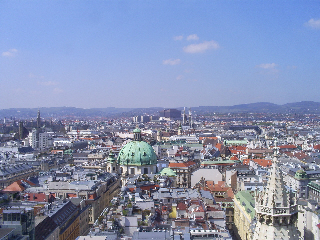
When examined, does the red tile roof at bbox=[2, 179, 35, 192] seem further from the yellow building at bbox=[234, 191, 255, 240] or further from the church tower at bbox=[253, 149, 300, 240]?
the church tower at bbox=[253, 149, 300, 240]

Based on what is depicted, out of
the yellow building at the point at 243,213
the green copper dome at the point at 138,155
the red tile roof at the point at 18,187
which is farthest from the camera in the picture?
the green copper dome at the point at 138,155

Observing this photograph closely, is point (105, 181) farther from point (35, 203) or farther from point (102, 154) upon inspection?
point (102, 154)

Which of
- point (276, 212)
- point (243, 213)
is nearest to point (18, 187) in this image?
point (243, 213)

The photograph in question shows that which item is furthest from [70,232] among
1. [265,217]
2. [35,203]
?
[265,217]

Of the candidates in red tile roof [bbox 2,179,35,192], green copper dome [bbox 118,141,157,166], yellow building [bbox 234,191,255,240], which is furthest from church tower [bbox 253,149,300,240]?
green copper dome [bbox 118,141,157,166]

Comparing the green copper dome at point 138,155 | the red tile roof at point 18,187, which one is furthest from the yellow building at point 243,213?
the red tile roof at point 18,187

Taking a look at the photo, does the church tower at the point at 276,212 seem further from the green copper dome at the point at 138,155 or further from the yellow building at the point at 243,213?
the green copper dome at the point at 138,155
